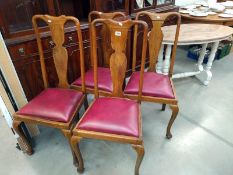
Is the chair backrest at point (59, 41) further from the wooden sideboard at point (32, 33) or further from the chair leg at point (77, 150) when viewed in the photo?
the chair leg at point (77, 150)

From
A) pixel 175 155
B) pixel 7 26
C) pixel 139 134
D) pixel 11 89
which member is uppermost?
pixel 7 26

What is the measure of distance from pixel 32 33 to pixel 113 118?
1086mm

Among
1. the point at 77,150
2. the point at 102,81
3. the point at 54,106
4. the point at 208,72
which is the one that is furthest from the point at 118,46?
the point at 208,72

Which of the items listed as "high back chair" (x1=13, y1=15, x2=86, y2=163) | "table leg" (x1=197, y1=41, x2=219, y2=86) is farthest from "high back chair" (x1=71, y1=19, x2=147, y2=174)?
"table leg" (x1=197, y1=41, x2=219, y2=86)

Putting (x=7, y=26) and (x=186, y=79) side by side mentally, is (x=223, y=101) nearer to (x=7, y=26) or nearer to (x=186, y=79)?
(x=186, y=79)

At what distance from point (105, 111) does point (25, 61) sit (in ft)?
3.06

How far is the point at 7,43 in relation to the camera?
1462 mm

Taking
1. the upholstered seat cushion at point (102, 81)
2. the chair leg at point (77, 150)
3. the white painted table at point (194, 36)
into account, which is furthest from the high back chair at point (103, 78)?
the white painted table at point (194, 36)

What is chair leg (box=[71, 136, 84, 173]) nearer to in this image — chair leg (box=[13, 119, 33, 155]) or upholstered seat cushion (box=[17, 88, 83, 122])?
upholstered seat cushion (box=[17, 88, 83, 122])

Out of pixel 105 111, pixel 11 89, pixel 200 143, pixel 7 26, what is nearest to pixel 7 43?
pixel 7 26

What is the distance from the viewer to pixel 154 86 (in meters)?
1.53

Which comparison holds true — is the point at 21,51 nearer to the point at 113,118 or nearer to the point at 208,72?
the point at 113,118

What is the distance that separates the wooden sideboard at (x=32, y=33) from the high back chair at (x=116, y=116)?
2.13 ft

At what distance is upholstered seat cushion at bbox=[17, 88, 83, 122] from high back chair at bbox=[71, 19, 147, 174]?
0.51 feet
